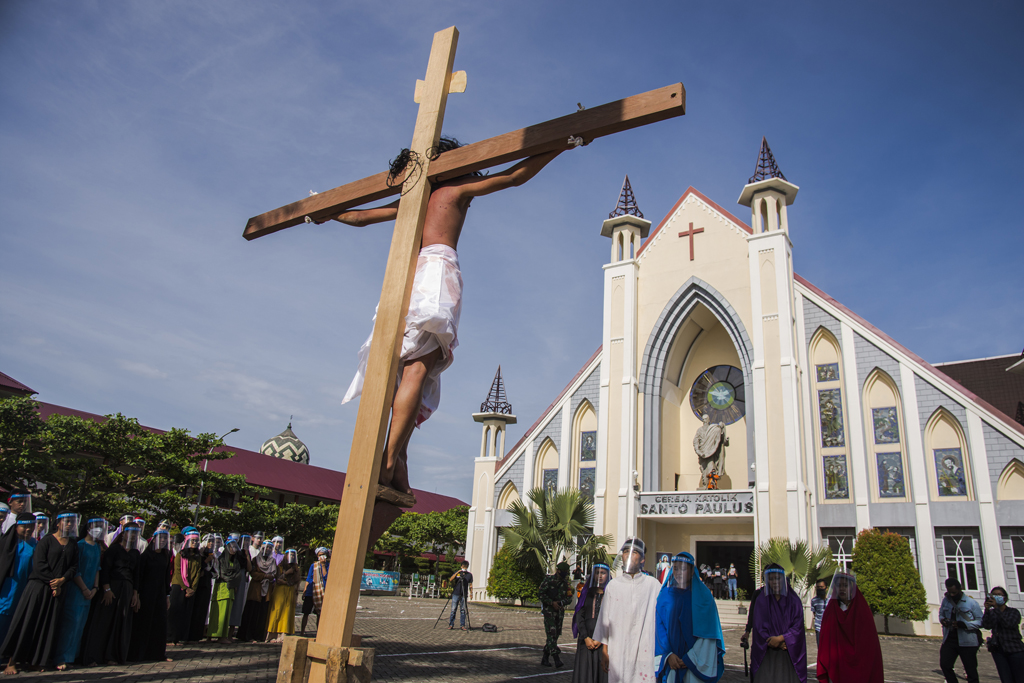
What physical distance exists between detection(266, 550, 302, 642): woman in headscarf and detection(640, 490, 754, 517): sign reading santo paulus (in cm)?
1422

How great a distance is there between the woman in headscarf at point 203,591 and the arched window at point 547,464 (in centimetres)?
1672

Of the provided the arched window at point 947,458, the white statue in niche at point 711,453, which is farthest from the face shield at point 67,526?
the arched window at point 947,458

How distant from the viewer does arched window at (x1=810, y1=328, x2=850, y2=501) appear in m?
20.1

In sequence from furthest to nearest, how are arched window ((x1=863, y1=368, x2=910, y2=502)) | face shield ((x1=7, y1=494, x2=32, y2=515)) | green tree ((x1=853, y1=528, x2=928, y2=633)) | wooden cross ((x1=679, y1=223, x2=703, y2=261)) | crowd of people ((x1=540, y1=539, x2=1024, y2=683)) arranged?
wooden cross ((x1=679, y1=223, x2=703, y2=261))
arched window ((x1=863, y1=368, x2=910, y2=502))
green tree ((x1=853, y1=528, x2=928, y2=633))
face shield ((x1=7, y1=494, x2=32, y2=515))
crowd of people ((x1=540, y1=539, x2=1024, y2=683))

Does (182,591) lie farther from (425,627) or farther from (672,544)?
(672,544)

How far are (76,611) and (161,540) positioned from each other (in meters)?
1.56

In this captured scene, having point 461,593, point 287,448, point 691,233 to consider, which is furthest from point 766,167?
point 287,448

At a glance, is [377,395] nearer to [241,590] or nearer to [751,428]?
[241,590]

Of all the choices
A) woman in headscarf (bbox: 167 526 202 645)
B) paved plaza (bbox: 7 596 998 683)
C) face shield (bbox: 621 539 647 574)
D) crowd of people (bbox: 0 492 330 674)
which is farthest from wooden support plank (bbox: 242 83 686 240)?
woman in headscarf (bbox: 167 526 202 645)

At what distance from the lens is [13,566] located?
6.03 meters

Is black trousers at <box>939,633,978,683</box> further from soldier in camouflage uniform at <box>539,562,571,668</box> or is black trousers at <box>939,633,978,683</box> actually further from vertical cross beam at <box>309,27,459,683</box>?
vertical cross beam at <box>309,27,459,683</box>

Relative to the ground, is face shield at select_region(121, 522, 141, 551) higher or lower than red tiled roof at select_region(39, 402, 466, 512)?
lower

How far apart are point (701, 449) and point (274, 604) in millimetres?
16423

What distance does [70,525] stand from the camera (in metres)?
6.26
